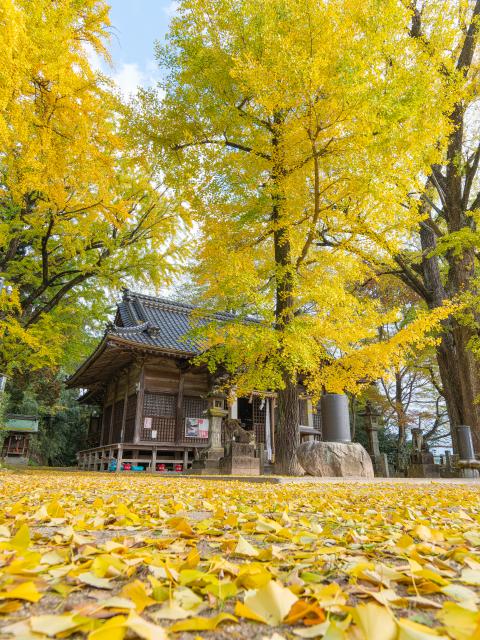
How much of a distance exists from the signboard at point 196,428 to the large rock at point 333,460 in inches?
252

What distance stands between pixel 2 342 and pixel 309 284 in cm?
740

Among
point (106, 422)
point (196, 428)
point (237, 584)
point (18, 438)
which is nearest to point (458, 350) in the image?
point (196, 428)

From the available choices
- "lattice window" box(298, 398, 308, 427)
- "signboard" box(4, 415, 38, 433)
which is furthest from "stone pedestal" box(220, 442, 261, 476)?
"signboard" box(4, 415, 38, 433)

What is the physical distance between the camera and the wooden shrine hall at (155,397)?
13.0 m

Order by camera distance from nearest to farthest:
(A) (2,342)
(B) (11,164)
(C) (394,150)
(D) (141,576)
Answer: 1. (D) (141,576)
2. (C) (394,150)
3. (B) (11,164)
4. (A) (2,342)

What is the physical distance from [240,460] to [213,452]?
1566 millimetres

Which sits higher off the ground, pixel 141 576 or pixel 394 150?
pixel 394 150

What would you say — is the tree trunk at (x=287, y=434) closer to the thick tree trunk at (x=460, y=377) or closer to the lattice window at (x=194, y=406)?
the thick tree trunk at (x=460, y=377)

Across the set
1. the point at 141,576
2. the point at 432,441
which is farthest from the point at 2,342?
the point at 432,441

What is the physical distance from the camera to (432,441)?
916 inches

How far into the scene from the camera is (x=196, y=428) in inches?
548

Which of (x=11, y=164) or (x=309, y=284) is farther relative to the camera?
(x=309, y=284)

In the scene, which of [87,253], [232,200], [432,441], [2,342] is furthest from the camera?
[432,441]

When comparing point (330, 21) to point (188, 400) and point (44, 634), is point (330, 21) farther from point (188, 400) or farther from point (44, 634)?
point (188, 400)
